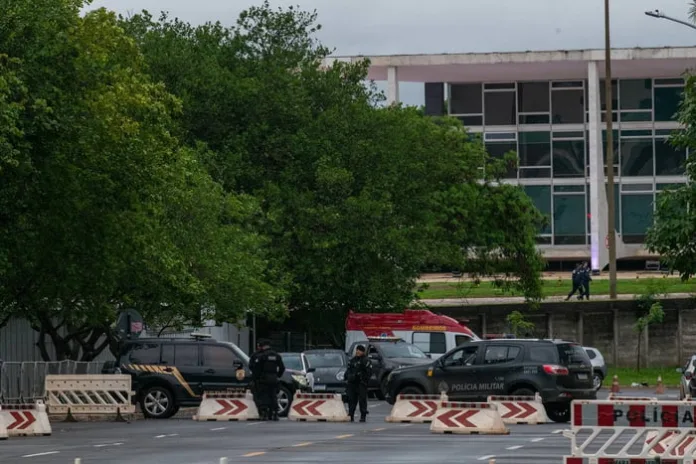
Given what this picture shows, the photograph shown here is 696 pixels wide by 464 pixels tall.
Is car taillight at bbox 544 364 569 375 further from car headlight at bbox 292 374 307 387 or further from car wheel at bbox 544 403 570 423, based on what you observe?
car headlight at bbox 292 374 307 387

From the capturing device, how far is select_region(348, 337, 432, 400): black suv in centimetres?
4778

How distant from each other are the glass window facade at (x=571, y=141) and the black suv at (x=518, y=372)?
48.3m

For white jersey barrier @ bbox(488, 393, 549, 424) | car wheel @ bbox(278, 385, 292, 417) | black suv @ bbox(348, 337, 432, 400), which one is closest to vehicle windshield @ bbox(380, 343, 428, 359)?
black suv @ bbox(348, 337, 432, 400)

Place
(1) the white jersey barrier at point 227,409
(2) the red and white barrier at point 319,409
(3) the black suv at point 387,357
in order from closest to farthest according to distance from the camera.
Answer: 1. (2) the red and white barrier at point 319,409
2. (1) the white jersey barrier at point 227,409
3. (3) the black suv at point 387,357

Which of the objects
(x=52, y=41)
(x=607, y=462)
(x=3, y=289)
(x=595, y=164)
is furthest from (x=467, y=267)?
(x=607, y=462)

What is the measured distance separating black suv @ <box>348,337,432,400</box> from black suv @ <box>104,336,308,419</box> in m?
8.94

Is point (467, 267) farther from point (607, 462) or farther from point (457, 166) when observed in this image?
point (607, 462)

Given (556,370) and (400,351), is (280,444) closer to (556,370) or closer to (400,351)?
(556,370)

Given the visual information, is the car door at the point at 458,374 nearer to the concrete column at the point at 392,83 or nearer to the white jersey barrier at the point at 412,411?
the white jersey barrier at the point at 412,411

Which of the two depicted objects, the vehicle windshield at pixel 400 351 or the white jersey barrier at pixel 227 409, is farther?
the vehicle windshield at pixel 400 351

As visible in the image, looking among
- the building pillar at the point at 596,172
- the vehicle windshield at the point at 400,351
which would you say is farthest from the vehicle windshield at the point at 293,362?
the building pillar at the point at 596,172

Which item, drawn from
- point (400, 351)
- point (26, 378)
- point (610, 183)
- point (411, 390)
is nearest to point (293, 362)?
point (400, 351)

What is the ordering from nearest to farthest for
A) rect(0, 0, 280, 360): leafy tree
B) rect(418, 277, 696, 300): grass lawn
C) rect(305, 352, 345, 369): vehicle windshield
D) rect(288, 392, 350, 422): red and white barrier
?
rect(0, 0, 280, 360): leafy tree, rect(288, 392, 350, 422): red and white barrier, rect(305, 352, 345, 369): vehicle windshield, rect(418, 277, 696, 300): grass lawn

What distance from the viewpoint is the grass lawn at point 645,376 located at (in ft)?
190
